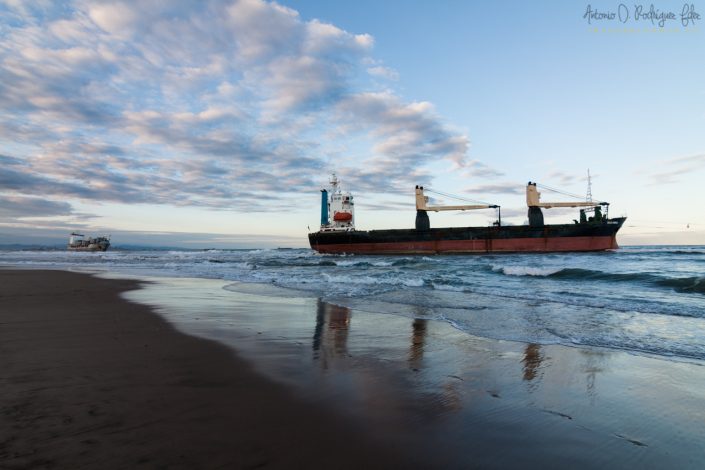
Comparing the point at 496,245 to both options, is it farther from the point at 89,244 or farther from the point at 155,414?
the point at 89,244

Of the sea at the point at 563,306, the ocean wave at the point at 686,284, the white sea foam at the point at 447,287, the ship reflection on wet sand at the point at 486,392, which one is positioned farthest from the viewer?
the white sea foam at the point at 447,287

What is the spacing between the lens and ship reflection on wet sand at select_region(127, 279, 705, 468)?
236cm

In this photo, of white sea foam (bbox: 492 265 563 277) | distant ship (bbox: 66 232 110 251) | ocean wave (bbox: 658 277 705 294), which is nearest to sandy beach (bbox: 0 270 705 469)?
ocean wave (bbox: 658 277 705 294)

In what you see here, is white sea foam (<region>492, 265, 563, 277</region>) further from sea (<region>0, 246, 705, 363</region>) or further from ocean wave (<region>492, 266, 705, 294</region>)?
sea (<region>0, 246, 705, 363</region>)

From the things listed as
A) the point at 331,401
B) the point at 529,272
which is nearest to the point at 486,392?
the point at 331,401

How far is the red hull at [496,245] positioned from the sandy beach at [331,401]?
33057 mm

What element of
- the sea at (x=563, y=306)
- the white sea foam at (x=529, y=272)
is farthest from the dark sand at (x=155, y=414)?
the white sea foam at (x=529, y=272)

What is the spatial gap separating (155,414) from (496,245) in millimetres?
37106

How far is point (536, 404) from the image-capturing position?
310cm

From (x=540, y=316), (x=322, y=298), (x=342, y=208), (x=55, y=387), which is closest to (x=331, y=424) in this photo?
(x=55, y=387)

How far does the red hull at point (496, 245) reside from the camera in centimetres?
3491

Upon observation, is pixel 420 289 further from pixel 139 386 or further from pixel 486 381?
pixel 139 386

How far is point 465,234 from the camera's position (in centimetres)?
3759

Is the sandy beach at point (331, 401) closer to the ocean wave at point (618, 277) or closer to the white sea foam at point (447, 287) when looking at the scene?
the white sea foam at point (447, 287)
